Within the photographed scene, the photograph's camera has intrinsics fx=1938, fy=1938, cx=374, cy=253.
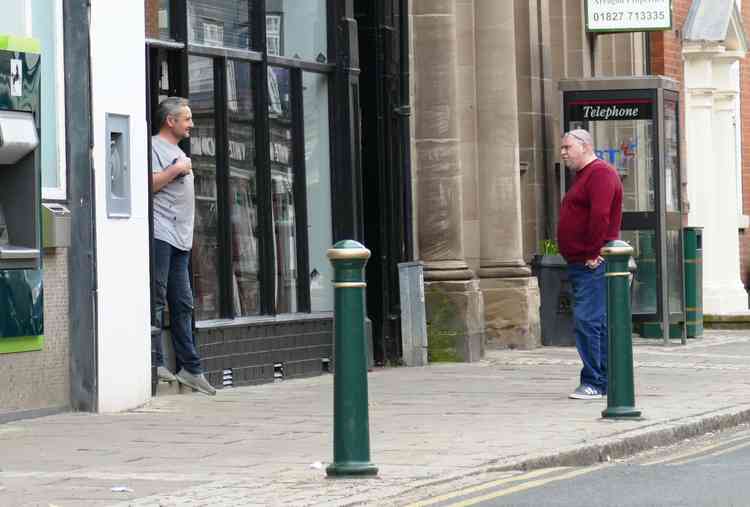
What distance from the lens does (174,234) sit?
508 inches

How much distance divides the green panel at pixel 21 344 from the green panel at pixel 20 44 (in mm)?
1663

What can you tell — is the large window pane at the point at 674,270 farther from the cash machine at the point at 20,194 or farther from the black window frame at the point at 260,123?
the cash machine at the point at 20,194

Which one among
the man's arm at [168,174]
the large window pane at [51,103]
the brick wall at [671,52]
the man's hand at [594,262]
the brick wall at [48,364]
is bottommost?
the brick wall at [48,364]

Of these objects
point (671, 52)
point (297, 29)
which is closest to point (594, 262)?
point (297, 29)

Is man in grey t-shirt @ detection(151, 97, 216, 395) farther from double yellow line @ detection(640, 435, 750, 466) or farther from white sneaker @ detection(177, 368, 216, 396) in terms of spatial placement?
double yellow line @ detection(640, 435, 750, 466)

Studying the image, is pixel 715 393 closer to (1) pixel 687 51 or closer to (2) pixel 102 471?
(2) pixel 102 471

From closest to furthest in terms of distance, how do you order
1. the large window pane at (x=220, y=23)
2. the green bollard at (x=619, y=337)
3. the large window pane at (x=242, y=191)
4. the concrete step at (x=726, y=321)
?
the green bollard at (x=619, y=337) → the large window pane at (x=220, y=23) → the large window pane at (x=242, y=191) → the concrete step at (x=726, y=321)

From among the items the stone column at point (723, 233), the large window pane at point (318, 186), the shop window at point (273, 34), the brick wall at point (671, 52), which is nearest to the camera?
the shop window at point (273, 34)

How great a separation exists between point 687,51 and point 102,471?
1784 cm

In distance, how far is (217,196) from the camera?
14.3 metres

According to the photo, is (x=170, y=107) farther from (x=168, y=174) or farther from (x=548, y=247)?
(x=548, y=247)

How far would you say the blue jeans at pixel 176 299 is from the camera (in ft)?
42.2

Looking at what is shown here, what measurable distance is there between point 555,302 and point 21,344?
9664mm

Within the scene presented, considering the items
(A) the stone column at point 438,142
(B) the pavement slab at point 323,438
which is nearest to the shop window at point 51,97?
(B) the pavement slab at point 323,438
